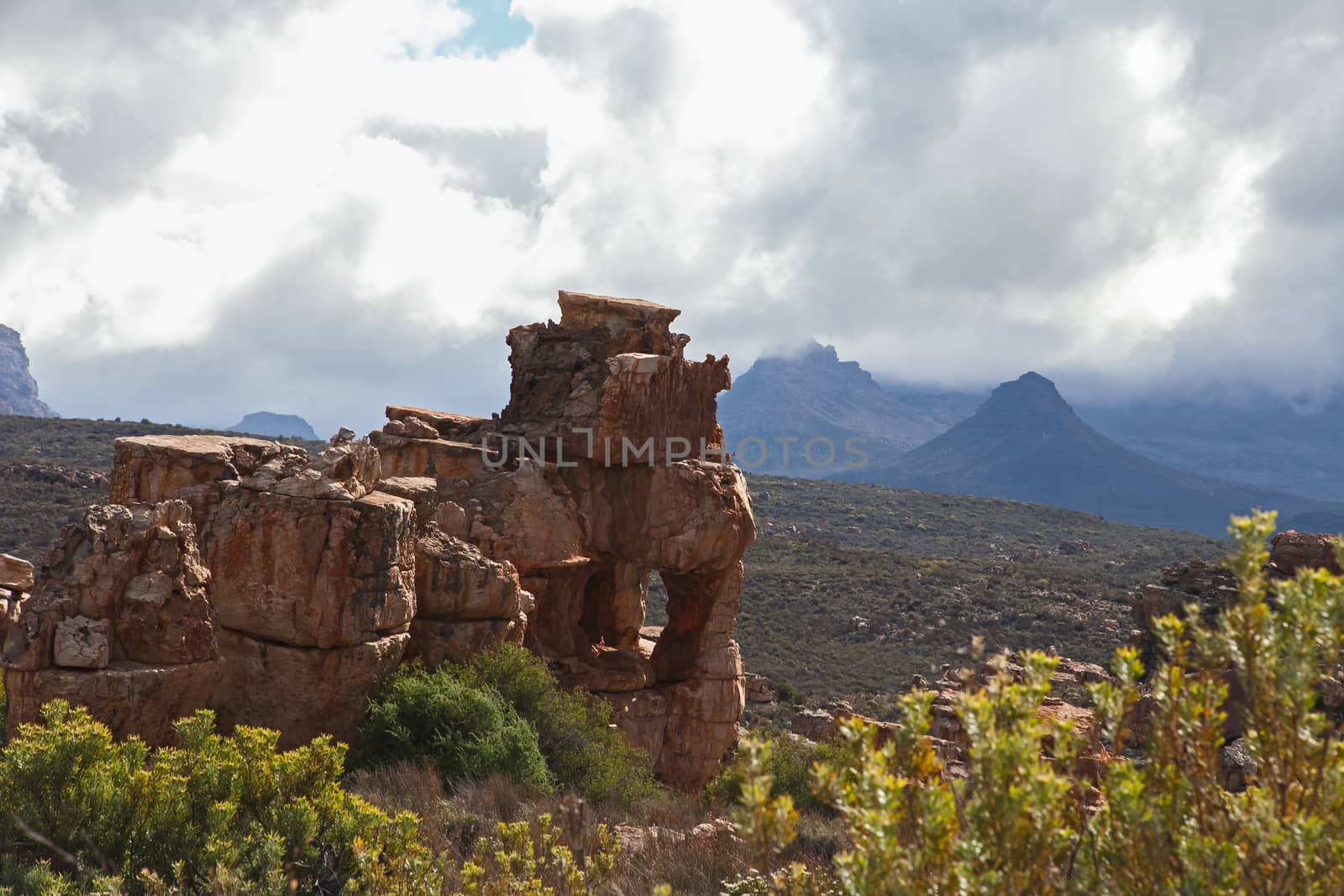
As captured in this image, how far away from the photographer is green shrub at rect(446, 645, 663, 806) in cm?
1573

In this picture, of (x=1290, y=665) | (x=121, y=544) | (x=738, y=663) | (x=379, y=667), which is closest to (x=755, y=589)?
(x=738, y=663)

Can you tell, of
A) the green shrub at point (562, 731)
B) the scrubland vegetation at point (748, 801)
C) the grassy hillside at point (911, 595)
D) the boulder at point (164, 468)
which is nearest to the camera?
the scrubland vegetation at point (748, 801)

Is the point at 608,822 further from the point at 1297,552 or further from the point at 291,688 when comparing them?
the point at 1297,552

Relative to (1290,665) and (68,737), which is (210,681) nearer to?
(68,737)

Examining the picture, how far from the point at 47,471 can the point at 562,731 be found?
40715 mm

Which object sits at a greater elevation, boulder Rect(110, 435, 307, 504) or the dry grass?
boulder Rect(110, 435, 307, 504)

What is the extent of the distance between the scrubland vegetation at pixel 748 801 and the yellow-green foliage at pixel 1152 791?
0.01 m

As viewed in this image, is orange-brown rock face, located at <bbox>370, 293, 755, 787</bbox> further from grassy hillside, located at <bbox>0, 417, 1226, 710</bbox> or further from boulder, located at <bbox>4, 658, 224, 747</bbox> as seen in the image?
grassy hillside, located at <bbox>0, 417, 1226, 710</bbox>

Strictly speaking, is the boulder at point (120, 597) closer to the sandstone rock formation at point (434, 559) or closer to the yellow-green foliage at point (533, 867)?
the sandstone rock formation at point (434, 559)

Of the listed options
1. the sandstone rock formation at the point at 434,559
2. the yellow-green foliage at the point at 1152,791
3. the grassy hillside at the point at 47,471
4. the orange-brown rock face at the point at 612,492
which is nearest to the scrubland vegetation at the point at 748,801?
the yellow-green foliage at the point at 1152,791

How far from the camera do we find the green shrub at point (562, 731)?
51.6 ft

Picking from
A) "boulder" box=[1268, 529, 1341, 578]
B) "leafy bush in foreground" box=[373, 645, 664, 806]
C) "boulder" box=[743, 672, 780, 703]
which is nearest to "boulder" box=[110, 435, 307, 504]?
"leafy bush in foreground" box=[373, 645, 664, 806]

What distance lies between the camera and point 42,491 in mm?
44969

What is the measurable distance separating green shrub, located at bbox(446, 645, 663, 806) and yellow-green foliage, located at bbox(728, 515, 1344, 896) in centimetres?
1096
